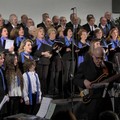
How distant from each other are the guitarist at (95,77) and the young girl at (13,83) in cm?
180

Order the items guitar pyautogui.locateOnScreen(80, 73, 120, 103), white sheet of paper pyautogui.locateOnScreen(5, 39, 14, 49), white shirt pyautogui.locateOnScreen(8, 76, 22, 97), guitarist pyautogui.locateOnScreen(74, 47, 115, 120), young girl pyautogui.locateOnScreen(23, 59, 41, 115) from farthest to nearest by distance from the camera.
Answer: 1. white sheet of paper pyautogui.locateOnScreen(5, 39, 14, 49)
2. young girl pyautogui.locateOnScreen(23, 59, 41, 115)
3. white shirt pyautogui.locateOnScreen(8, 76, 22, 97)
4. guitarist pyautogui.locateOnScreen(74, 47, 115, 120)
5. guitar pyautogui.locateOnScreen(80, 73, 120, 103)

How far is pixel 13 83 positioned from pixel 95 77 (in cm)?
195

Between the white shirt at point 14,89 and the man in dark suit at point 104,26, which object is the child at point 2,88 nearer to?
the white shirt at point 14,89

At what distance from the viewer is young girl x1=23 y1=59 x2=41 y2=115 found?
520cm

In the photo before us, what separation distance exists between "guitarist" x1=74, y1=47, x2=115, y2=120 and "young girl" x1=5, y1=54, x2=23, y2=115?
1.80m

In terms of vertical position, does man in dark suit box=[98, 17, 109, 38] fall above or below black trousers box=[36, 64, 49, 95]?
above

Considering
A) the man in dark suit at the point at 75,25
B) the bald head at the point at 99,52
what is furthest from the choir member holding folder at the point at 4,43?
the bald head at the point at 99,52

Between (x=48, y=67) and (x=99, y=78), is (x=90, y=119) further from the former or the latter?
(x=48, y=67)

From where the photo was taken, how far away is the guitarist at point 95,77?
10.6ft

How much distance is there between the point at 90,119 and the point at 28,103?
2.10m

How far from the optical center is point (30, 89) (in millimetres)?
5223

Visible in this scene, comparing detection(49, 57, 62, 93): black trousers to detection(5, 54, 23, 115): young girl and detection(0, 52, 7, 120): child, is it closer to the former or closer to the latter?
detection(5, 54, 23, 115): young girl

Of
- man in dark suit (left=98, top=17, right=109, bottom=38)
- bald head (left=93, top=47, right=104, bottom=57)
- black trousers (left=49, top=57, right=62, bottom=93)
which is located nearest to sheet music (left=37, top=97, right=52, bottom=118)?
bald head (left=93, top=47, right=104, bottom=57)

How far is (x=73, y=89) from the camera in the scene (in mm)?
6469
